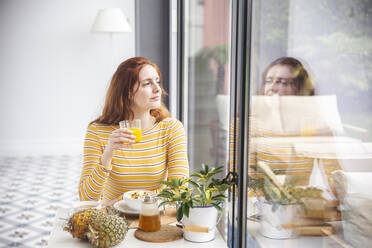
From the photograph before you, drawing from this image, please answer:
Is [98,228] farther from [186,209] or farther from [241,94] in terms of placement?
[241,94]

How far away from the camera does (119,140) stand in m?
1.36

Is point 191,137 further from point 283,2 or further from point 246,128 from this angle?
point 283,2

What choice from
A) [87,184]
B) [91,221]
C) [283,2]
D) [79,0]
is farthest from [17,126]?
[283,2]

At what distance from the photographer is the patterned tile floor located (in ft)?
8.68

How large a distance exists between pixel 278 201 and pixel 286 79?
0.30 metres

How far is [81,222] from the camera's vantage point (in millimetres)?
1037

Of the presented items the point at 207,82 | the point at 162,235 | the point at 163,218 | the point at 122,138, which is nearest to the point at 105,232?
the point at 162,235

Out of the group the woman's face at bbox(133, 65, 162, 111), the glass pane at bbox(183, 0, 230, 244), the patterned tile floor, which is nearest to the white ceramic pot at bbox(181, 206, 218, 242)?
the glass pane at bbox(183, 0, 230, 244)

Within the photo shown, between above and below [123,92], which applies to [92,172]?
below

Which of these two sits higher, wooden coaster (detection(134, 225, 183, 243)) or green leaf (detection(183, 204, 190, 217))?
green leaf (detection(183, 204, 190, 217))

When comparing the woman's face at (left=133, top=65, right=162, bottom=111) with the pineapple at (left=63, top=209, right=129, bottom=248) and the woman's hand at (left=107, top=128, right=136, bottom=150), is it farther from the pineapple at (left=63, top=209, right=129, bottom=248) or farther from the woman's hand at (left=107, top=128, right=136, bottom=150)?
the pineapple at (left=63, top=209, right=129, bottom=248)

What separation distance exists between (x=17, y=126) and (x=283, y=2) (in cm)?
470

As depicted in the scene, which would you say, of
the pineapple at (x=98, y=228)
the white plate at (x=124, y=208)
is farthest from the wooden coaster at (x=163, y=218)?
the pineapple at (x=98, y=228)

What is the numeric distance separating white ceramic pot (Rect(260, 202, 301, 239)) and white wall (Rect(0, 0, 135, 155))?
3.92 metres
